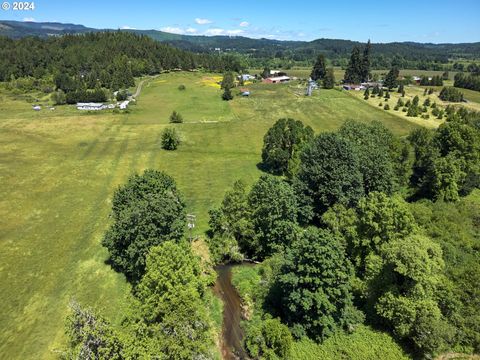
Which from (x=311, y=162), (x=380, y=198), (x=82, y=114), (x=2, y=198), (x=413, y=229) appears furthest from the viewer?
(x=82, y=114)

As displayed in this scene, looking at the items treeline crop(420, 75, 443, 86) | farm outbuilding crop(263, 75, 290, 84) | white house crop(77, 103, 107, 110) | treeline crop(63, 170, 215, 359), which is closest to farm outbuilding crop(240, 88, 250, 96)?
farm outbuilding crop(263, 75, 290, 84)

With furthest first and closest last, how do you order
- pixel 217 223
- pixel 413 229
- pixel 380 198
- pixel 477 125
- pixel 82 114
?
pixel 82 114
pixel 477 125
pixel 217 223
pixel 380 198
pixel 413 229

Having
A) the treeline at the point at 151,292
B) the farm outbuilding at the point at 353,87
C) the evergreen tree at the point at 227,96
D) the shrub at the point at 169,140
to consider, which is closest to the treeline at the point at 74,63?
the evergreen tree at the point at 227,96

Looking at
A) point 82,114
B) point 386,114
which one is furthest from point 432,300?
point 82,114

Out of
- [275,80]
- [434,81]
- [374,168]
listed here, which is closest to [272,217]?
[374,168]

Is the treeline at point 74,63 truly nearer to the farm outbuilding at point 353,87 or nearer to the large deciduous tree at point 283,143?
the large deciduous tree at point 283,143

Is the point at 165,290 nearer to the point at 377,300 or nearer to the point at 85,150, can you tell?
the point at 377,300

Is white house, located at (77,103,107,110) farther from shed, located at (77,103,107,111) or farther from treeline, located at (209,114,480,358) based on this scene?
treeline, located at (209,114,480,358)
